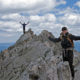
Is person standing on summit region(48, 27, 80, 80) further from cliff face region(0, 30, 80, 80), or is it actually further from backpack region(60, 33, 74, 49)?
cliff face region(0, 30, 80, 80)

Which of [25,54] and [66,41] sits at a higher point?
[66,41]

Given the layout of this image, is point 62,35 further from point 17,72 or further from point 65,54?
point 17,72

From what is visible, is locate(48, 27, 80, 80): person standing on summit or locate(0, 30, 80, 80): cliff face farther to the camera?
locate(0, 30, 80, 80): cliff face

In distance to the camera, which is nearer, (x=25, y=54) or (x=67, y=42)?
(x=67, y=42)

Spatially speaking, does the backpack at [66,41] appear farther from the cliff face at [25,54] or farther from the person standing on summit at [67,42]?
the cliff face at [25,54]

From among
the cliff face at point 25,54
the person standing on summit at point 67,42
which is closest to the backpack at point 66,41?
the person standing on summit at point 67,42

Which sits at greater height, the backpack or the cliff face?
the backpack

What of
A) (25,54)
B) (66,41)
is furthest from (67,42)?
(25,54)

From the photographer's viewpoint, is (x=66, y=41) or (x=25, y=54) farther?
(x=25, y=54)

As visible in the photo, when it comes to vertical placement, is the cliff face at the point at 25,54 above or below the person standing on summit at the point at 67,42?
below

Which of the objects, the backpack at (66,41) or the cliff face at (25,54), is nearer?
the backpack at (66,41)

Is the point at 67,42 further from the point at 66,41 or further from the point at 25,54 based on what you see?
the point at 25,54

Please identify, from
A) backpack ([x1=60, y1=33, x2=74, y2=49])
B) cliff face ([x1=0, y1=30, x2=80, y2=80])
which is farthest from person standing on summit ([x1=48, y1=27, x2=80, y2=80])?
cliff face ([x1=0, y1=30, x2=80, y2=80])

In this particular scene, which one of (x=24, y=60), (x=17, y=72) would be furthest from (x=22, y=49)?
(x=17, y=72)
